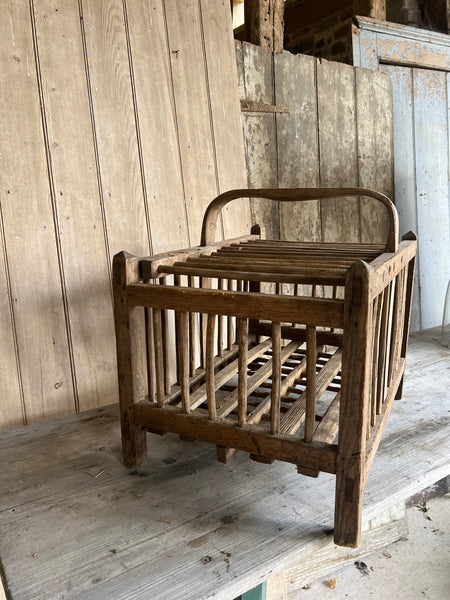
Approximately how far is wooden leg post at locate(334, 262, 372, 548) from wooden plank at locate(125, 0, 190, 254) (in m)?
0.84

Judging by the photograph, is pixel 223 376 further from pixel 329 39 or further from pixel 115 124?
pixel 329 39

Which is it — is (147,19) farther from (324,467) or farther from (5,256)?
(324,467)

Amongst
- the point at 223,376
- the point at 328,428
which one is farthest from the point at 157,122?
the point at 328,428

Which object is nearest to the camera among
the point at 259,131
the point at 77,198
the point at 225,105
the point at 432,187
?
the point at 77,198

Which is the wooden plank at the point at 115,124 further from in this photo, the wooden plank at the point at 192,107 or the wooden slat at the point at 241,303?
the wooden slat at the point at 241,303

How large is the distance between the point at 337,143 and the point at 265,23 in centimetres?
50

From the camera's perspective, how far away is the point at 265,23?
5.85 feet

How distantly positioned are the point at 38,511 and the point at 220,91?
50.9 inches

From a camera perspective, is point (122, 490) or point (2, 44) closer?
point (122, 490)

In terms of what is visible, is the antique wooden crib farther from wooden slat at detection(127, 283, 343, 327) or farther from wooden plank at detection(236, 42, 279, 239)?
wooden plank at detection(236, 42, 279, 239)

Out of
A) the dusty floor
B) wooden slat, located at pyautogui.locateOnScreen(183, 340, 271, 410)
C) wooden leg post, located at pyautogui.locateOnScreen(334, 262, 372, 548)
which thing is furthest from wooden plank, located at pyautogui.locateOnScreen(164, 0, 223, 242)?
the dusty floor

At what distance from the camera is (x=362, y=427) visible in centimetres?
77

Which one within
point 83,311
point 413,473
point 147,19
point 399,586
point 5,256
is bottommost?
point 399,586

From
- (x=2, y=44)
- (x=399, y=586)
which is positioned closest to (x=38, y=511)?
(x=2, y=44)
